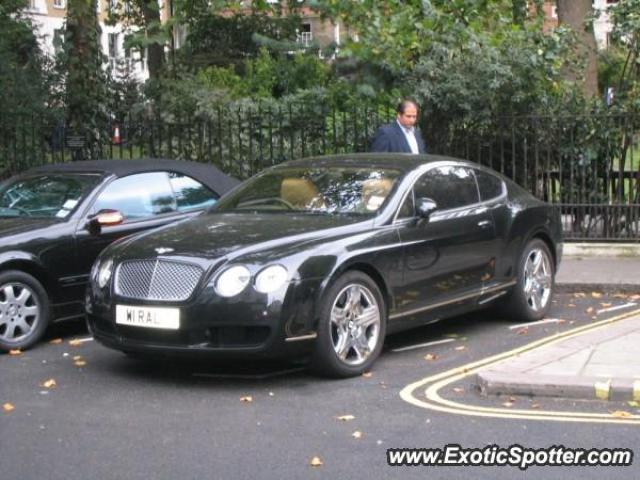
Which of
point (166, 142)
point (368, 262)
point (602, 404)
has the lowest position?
point (602, 404)

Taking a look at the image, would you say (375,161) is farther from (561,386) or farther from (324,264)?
(561,386)

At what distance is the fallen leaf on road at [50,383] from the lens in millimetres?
7043

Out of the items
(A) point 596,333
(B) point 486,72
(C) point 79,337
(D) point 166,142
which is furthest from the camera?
(D) point 166,142

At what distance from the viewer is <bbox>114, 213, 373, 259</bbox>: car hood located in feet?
22.5

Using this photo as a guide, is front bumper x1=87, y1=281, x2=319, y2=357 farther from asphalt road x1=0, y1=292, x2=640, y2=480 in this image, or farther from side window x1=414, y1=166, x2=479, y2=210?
side window x1=414, y1=166, x2=479, y2=210

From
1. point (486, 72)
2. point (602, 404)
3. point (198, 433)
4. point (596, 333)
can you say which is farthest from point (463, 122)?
point (198, 433)

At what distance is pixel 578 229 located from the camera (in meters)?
13.3

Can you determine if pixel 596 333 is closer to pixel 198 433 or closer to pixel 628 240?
pixel 198 433

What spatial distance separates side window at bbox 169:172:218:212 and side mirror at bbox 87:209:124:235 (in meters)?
0.94

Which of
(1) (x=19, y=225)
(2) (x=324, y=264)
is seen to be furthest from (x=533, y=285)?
(1) (x=19, y=225)

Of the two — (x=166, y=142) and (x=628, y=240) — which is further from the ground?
(x=166, y=142)

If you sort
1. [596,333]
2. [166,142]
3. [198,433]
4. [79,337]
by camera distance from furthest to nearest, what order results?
[166,142], [79,337], [596,333], [198,433]

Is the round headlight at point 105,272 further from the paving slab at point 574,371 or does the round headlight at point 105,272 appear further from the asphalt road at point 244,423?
the paving slab at point 574,371

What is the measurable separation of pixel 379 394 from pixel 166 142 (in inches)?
336
